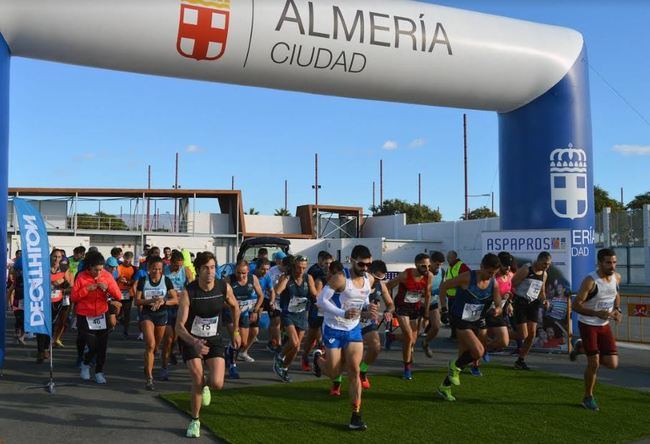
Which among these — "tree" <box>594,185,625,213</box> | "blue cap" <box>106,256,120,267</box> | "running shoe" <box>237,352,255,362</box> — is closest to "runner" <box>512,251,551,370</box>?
"running shoe" <box>237,352,255,362</box>

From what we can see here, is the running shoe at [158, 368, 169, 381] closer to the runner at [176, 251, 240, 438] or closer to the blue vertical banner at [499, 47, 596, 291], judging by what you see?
the runner at [176, 251, 240, 438]

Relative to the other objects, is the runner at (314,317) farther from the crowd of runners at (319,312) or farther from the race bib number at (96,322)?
the race bib number at (96,322)

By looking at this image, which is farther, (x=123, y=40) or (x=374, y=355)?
(x=123, y=40)

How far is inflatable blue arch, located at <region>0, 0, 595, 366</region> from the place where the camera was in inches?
367

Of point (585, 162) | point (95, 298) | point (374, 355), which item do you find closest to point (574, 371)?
point (374, 355)

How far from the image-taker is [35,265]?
8.02 metres

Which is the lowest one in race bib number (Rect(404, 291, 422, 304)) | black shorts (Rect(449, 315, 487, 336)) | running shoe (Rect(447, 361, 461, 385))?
running shoe (Rect(447, 361, 461, 385))

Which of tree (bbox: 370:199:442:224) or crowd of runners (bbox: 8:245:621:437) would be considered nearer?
crowd of runners (bbox: 8:245:621:437)

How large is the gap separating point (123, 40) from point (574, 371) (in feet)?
28.7

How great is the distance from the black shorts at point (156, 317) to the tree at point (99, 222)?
3073 centimetres

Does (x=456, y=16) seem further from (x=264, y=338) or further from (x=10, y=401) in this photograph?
(x=10, y=401)

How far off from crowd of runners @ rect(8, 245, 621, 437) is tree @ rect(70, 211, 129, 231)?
27.8 metres

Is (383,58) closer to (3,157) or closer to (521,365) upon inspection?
(521,365)

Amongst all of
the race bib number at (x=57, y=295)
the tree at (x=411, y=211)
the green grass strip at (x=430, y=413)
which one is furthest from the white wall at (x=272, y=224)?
the green grass strip at (x=430, y=413)
